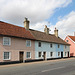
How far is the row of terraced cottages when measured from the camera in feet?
62.6

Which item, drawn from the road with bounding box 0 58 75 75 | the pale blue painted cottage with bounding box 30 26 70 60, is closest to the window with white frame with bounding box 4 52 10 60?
the road with bounding box 0 58 75 75

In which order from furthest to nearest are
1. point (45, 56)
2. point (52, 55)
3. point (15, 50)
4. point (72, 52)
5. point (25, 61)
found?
point (72, 52) < point (52, 55) < point (45, 56) < point (25, 61) < point (15, 50)

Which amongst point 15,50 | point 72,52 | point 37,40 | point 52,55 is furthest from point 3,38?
point 72,52

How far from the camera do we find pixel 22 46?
2198cm

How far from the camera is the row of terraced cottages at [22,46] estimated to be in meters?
19.1

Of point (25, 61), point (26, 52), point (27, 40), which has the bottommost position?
point (25, 61)

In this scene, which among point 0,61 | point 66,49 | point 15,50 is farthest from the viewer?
point 66,49

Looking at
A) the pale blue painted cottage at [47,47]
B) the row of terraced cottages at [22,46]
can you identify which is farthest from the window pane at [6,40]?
the pale blue painted cottage at [47,47]

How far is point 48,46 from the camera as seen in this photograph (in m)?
29.4

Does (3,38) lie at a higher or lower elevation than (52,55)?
higher

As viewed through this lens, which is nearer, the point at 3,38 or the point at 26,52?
the point at 3,38

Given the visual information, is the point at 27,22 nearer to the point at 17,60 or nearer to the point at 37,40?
the point at 37,40

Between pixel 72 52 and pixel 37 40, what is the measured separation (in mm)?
24346

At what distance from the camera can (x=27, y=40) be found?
76.2 ft
